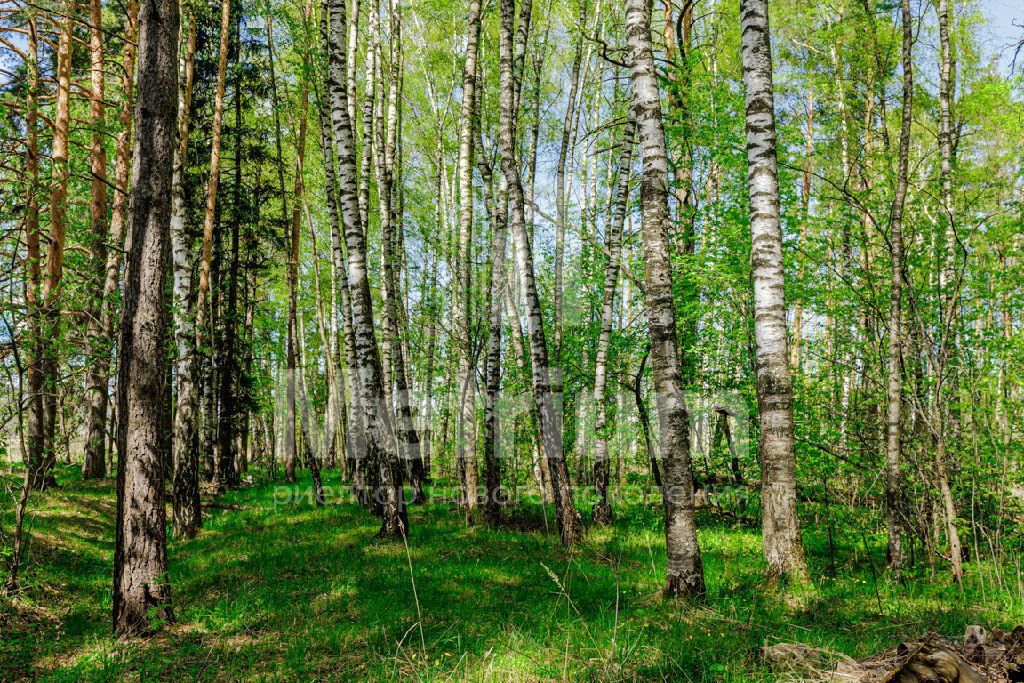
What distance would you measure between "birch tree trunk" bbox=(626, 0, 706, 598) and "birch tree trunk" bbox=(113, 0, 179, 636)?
A: 14.5ft

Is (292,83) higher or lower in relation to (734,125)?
higher

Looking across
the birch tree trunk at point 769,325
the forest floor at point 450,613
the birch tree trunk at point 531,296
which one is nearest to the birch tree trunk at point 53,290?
the forest floor at point 450,613

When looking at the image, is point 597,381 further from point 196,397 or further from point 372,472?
point 196,397

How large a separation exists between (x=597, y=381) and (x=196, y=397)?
7.15m

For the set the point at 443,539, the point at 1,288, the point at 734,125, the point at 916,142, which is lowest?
the point at 443,539

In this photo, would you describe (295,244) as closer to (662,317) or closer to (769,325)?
(662,317)

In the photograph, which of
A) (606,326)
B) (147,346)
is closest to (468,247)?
(606,326)

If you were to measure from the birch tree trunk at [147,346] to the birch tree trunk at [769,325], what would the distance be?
5.21 metres

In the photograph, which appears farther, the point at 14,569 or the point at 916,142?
the point at 916,142

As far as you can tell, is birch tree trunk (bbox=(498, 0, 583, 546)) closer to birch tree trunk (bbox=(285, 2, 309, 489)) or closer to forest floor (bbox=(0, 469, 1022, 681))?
forest floor (bbox=(0, 469, 1022, 681))

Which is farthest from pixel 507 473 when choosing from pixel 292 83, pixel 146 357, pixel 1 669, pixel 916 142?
pixel 916 142

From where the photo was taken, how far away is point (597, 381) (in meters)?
9.73

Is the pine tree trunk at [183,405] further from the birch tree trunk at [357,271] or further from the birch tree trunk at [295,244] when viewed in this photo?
the birch tree trunk at [295,244]

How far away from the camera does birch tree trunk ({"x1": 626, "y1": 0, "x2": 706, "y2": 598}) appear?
4.73m
